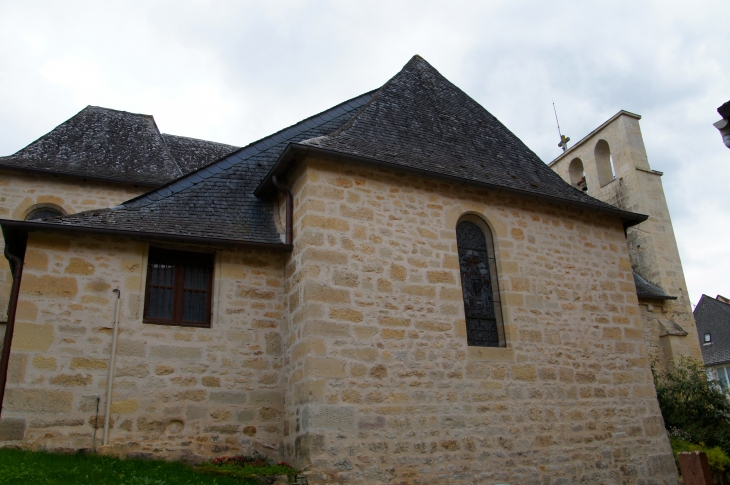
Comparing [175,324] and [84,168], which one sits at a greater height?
[84,168]

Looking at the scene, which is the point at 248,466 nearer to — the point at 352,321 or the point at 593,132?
the point at 352,321

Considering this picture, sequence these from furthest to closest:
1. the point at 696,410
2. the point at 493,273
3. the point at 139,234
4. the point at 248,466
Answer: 1. the point at 696,410
2. the point at 493,273
3. the point at 139,234
4. the point at 248,466

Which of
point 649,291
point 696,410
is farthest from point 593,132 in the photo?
point 696,410

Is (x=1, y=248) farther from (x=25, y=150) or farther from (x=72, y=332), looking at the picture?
(x=72, y=332)

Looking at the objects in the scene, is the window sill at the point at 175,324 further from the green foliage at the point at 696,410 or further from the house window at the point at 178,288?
the green foliage at the point at 696,410

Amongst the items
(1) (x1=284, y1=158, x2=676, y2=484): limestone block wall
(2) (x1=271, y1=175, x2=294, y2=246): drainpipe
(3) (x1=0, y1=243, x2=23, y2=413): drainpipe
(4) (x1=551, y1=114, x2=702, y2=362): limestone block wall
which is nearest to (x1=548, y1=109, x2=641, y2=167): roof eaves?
(4) (x1=551, y1=114, x2=702, y2=362): limestone block wall

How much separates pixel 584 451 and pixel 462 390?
7.23ft

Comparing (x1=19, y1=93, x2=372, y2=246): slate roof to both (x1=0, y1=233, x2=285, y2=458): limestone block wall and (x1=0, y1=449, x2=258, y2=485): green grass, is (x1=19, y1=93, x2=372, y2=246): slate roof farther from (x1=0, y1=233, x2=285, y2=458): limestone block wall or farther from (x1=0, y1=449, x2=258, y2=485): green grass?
(x1=0, y1=449, x2=258, y2=485): green grass

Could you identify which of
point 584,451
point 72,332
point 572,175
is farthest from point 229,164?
point 572,175

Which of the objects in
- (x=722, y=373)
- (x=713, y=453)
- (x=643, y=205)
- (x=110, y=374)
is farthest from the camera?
(x=722, y=373)

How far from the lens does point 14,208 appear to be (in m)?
11.6

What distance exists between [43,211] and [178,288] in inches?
225

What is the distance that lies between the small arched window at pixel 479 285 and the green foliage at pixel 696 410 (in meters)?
4.57

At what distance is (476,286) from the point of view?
8789mm
